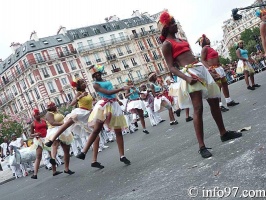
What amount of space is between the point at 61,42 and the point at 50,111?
58541mm

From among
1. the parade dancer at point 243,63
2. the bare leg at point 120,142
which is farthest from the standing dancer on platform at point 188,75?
the parade dancer at point 243,63

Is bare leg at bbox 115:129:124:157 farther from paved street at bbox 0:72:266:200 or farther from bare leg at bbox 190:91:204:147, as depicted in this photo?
bare leg at bbox 190:91:204:147

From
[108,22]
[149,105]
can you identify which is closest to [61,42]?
[108,22]

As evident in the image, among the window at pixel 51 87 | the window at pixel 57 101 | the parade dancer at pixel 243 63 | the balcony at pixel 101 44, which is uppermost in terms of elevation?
the balcony at pixel 101 44

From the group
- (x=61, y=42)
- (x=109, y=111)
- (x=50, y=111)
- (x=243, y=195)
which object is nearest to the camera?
(x=243, y=195)

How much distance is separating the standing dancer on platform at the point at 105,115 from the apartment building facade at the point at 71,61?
5510 centimetres

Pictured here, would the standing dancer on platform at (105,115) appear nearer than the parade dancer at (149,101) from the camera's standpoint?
Yes

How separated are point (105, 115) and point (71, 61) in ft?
195

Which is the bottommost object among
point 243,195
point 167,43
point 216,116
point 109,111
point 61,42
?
point 243,195

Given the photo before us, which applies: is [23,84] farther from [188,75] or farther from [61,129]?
[188,75]

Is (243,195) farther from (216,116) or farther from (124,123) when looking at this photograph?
(124,123)

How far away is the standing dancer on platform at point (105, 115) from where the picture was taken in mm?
6129

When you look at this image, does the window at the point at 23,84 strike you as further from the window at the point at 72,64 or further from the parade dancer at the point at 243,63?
the parade dancer at the point at 243,63

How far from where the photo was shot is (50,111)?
26.9ft
